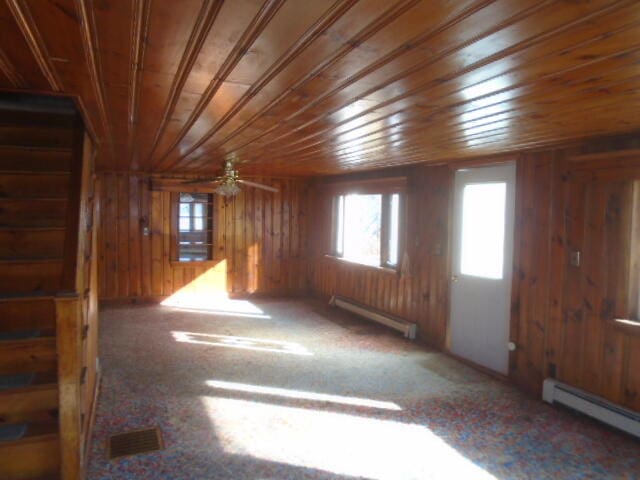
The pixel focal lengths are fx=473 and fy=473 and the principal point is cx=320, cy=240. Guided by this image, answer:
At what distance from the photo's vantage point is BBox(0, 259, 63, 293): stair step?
10.1 feet

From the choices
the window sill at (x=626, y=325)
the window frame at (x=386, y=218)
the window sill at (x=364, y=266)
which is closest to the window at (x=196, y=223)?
the window sill at (x=364, y=266)

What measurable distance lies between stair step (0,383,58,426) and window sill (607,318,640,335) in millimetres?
3526

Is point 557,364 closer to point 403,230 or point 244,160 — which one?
point 403,230

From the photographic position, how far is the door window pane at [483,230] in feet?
14.4

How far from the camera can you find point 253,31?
57.0 inches

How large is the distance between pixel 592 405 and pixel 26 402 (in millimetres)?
3609

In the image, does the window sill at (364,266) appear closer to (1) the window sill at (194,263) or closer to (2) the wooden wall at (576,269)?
(2) the wooden wall at (576,269)

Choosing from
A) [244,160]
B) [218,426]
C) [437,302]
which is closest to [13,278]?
[218,426]

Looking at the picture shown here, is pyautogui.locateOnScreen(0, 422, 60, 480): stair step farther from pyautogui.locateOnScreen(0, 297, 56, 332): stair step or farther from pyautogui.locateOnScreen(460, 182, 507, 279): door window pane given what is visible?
pyautogui.locateOnScreen(460, 182, 507, 279): door window pane

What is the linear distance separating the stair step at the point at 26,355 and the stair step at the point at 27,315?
63 cm

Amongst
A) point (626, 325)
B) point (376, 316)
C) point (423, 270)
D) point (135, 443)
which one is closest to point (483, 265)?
point (423, 270)

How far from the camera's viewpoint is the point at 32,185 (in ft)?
10.2

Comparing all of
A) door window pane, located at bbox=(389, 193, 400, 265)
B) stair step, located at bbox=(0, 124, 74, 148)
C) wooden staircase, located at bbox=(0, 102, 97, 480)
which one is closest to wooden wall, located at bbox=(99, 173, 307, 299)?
door window pane, located at bbox=(389, 193, 400, 265)

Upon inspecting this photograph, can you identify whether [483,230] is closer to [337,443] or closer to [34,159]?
[337,443]
